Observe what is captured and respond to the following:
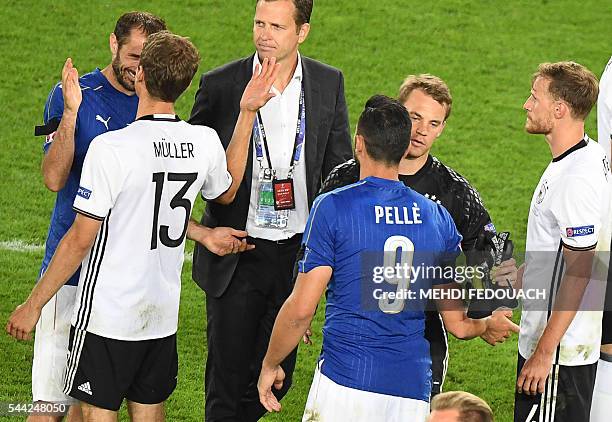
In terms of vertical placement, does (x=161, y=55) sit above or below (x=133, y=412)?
above

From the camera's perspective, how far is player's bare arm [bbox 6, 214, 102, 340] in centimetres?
416

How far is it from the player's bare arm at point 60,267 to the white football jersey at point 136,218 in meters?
0.04

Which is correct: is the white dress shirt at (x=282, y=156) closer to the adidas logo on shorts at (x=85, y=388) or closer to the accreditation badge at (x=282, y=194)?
the accreditation badge at (x=282, y=194)

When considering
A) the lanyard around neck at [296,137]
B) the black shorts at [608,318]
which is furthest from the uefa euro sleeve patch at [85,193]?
the black shorts at [608,318]

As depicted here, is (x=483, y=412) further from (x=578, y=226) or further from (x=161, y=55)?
(x=161, y=55)

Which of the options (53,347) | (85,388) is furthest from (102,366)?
(53,347)

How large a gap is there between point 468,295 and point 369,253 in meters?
0.51

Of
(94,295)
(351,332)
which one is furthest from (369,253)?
(94,295)

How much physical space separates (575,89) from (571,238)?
59cm

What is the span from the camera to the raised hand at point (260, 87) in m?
4.65

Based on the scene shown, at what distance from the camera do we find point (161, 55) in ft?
13.9

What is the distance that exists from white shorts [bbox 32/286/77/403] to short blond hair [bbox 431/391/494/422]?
1.69 meters

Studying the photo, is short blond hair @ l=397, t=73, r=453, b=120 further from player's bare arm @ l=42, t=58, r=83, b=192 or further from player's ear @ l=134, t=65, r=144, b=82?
player's bare arm @ l=42, t=58, r=83, b=192

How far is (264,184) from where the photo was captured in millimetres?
4992
